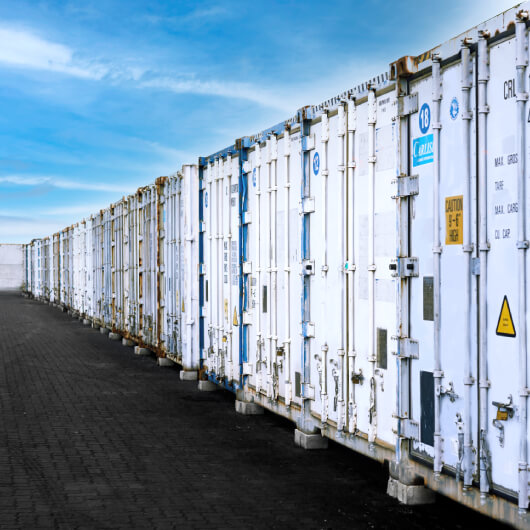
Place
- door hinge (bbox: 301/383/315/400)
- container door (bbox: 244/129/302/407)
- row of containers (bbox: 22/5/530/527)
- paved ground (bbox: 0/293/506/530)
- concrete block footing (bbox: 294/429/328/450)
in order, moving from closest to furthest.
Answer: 1. row of containers (bbox: 22/5/530/527)
2. paved ground (bbox: 0/293/506/530)
3. door hinge (bbox: 301/383/315/400)
4. concrete block footing (bbox: 294/429/328/450)
5. container door (bbox: 244/129/302/407)

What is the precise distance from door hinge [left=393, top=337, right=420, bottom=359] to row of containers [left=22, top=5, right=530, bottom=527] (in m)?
0.01

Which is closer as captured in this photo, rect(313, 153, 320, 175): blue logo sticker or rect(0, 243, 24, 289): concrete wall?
rect(313, 153, 320, 175): blue logo sticker

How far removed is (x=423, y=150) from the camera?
6.66 meters

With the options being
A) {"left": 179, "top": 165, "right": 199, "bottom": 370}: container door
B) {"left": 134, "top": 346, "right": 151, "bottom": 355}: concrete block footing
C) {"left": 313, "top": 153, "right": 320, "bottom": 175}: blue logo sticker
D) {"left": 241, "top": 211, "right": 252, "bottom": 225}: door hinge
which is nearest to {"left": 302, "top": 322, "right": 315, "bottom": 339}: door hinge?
{"left": 313, "top": 153, "right": 320, "bottom": 175}: blue logo sticker

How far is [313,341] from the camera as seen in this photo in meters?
8.84

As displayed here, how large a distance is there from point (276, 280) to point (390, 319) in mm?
3109

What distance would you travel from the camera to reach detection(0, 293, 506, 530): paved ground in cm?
664

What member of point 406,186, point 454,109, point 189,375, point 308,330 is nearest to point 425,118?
point 454,109

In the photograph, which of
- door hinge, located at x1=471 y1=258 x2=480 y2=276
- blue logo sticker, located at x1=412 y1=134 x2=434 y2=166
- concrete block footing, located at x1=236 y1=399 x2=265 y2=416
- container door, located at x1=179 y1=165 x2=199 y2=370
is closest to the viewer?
door hinge, located at x1=471 y1=258 x2=480 y2=276

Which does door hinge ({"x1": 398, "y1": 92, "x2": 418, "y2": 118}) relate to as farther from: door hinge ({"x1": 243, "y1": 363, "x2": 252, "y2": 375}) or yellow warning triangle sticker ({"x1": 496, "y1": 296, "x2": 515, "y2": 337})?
door hinge ({"x1": 243, "y1": 363, "x2": 252, "y2": 375})

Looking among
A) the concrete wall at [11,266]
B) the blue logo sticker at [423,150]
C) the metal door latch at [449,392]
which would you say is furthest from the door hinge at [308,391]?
the concrete wall at [11,266]

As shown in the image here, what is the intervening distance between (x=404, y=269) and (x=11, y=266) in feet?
207

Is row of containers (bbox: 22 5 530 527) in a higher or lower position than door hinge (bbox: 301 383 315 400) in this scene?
higher

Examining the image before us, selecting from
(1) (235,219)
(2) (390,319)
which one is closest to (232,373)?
(1) (235,219)
